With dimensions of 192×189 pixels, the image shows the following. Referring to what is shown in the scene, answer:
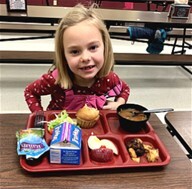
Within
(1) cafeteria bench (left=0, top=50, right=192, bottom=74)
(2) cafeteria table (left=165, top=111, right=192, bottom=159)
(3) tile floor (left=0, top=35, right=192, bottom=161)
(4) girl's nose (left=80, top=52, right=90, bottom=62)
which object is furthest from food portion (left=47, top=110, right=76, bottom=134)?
(1) cafeteria bench (left=0, top=50, right=192, bottom=74)

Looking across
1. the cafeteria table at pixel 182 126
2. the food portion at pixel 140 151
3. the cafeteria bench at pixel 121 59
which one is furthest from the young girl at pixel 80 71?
the cafeteria bench at pixel 121 59

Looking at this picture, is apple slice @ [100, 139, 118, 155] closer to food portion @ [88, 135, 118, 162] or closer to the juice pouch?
food portion @ [88, 135, 118, 162]

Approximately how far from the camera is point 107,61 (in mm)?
1258

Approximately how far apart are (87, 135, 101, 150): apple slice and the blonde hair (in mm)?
392

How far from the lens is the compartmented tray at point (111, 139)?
30.6 inches

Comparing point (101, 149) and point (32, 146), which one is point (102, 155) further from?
point (32, 146)

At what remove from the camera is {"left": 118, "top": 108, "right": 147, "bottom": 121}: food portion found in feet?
3.34

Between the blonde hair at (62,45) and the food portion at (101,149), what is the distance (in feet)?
1.32

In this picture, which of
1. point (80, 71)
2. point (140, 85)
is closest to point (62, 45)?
point (80, 71)

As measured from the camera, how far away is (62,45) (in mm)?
1175

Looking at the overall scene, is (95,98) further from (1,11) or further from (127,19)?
(1,11)

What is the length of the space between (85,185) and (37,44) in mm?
3989

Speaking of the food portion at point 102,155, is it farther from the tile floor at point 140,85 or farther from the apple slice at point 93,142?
the tile floor at point 140,85

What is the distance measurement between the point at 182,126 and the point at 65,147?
0.52 m
